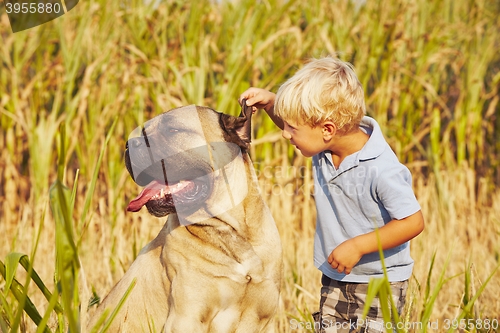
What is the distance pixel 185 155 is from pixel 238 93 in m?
1.95

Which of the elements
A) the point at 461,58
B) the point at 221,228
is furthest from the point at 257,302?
the point at 461,58

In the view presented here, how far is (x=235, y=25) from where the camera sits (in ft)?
15.4

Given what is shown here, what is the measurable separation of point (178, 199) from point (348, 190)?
725mm

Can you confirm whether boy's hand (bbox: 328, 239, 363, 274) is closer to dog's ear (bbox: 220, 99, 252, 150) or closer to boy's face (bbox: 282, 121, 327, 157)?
boy's face (bbox: 282, 121, 327, 157)

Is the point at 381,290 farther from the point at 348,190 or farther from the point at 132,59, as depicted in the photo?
the point at 132,59

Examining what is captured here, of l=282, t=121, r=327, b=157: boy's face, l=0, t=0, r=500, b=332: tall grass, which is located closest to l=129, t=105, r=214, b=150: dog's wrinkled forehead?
l=282, t=121, r=327, b=157: boy's face

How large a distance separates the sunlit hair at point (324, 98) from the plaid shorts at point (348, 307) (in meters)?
0.70

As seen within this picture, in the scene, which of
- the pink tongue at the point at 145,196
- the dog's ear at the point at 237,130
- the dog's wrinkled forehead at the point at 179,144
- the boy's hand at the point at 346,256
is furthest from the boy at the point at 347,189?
the pink tongue at the point at 145,196

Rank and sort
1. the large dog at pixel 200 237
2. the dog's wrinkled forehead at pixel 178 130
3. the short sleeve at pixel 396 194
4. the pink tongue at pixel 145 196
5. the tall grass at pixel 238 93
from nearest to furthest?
the short sleeve at pixel 396 194 < the large dog at pixel 200 237 < the pink tongue at pixel 145 196 < the dog's wrinkled forehead at pixel 178 130 < the tall grass at pixel 238 93

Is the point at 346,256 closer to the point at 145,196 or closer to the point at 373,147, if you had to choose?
the point at 373,147

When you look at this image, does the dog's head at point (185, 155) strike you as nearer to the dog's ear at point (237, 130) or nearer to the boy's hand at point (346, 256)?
the dog's ear at point (237, 130)

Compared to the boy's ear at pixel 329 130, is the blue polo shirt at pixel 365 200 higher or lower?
lower

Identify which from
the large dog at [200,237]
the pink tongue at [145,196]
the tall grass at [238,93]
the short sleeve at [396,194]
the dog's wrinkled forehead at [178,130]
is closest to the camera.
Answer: the short sleeve at [396,194]

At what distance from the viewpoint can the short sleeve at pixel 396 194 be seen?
207 cm
